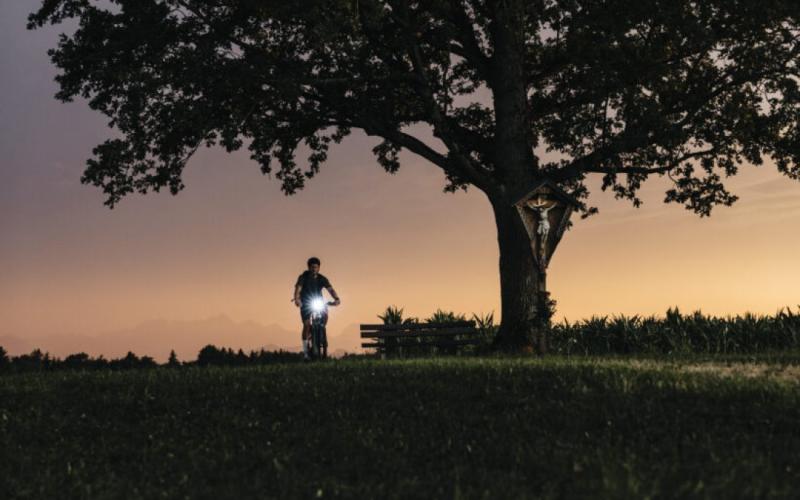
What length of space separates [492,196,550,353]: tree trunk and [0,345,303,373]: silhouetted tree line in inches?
231

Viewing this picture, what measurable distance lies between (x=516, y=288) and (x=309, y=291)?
591 cm

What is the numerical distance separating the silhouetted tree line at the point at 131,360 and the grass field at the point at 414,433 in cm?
466

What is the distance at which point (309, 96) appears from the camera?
75.3 ft

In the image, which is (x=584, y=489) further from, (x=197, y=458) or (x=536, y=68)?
(x=536, y=68)

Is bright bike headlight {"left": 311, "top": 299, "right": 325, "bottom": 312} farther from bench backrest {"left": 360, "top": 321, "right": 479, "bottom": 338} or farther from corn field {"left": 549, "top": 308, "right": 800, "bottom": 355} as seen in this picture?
corn field {"left": 549, "top": 308, "right": 800, "bottom": 355}

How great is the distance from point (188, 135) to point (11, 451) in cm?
1249

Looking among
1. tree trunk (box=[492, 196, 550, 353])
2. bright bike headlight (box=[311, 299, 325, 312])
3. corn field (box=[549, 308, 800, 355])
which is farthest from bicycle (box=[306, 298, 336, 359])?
corn field (box=[549, 308, 800, 355])

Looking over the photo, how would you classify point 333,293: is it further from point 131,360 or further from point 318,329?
point 131,360

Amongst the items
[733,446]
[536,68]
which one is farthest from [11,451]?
[536,68]

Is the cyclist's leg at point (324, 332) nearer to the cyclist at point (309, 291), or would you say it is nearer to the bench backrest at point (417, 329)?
the cyclist at point (309, 291)

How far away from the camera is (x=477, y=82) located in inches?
1042

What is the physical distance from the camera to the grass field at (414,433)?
8.81 meters

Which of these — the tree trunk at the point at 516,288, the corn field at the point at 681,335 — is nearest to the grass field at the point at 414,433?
the tree trunk at the point at 516,288

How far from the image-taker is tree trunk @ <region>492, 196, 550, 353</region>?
2155 centimetres
